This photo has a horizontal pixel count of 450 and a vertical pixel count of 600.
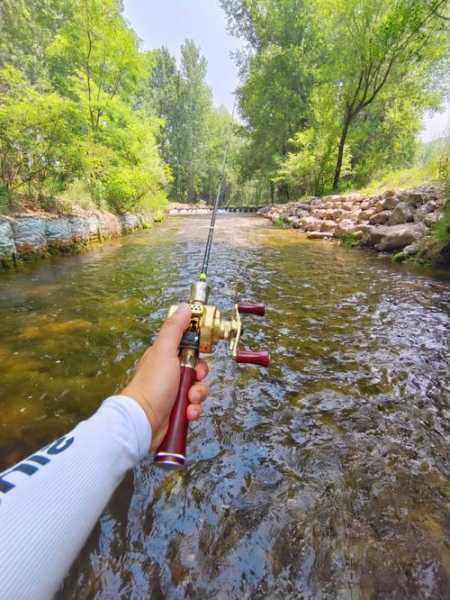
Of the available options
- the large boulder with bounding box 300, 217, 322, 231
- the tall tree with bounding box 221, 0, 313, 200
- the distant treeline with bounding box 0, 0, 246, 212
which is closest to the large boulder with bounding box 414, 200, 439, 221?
the large boulder with bounding box 300, 217, 322, 231

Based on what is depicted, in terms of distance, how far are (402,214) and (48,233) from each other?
9.65 metres

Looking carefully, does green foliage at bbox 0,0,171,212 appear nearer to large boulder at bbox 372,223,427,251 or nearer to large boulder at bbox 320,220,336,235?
large boulder at bbox 320,220,336,235

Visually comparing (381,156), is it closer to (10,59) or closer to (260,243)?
(260,243)

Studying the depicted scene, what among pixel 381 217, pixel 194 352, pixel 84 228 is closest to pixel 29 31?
pixel 84 228

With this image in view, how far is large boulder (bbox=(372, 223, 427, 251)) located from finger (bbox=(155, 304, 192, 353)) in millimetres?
7750

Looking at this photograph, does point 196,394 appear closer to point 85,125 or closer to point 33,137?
point 33,137

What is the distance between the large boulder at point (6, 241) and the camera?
5742 millimetres

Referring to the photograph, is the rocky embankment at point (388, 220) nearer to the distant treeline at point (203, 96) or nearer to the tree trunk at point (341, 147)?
the distant treeline at point (203, 96)

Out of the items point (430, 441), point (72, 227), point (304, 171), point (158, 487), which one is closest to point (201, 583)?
point (158, 487)

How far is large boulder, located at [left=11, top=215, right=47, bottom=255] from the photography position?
618cm

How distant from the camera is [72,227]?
8.02 m

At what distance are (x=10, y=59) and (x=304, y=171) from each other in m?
26.4

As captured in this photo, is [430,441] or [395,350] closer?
[430,441]

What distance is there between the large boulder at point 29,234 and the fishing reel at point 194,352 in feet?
21.0
